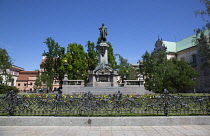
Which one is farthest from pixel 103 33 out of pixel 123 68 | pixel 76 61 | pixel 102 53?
pixel 123 68

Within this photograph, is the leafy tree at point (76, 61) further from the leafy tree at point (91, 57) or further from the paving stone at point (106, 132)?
the paving stone at point (106, 132)

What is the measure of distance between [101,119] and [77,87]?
1765cm

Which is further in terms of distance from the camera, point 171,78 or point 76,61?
point 76,61

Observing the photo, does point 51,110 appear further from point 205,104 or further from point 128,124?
point 205,104

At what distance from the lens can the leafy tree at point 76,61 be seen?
42.4 meters

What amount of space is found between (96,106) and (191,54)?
57049mm

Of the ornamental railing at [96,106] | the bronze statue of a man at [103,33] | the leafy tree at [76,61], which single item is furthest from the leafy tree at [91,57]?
the ornamental railing at [96,106]

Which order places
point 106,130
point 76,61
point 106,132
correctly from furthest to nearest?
point 76,61 < point 106,130 < point 106,132

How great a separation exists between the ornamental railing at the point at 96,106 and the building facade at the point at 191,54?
3251cm

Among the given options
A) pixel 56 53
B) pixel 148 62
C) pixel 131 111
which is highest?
pixel 56 53

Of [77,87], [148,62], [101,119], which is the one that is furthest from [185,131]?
[148,62]

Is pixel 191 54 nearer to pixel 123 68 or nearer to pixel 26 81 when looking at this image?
pixel 123 68

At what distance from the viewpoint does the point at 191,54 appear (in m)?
54.0

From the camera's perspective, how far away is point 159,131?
615 centimetres
